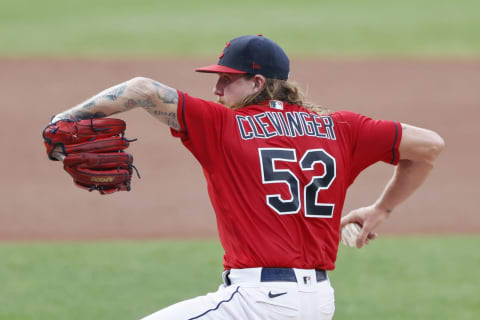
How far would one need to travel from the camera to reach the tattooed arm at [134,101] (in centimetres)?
322

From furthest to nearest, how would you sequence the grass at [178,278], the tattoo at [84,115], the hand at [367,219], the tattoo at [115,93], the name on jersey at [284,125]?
the grass at [178,278] < the hand at [367,219] < the name on jersey at [284,125] < the tattoo at [84,115] < the tattoo at [115,93]

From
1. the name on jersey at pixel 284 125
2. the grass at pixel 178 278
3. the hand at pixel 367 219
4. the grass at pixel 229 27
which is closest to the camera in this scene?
the name on jersey at pixel 284 125

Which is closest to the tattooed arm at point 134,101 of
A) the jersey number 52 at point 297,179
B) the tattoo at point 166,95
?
the tattoo at point 166,95

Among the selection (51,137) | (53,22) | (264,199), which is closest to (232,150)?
(264,199)

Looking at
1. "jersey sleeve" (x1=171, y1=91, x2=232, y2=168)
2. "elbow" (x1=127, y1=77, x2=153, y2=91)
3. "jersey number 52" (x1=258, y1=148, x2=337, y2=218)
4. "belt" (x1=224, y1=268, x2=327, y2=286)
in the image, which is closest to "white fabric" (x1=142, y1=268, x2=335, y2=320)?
"belt" (x1=224, y1=268, x2=327, y2=286)

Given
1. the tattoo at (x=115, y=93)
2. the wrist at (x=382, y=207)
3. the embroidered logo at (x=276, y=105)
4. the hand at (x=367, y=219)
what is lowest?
the hand at (x=367, y=219)

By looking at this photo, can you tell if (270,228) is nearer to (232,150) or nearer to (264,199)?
(264,199)

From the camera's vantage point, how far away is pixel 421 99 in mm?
13930

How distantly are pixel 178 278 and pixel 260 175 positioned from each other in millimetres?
4062

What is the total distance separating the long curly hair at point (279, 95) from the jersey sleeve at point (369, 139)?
16 cm

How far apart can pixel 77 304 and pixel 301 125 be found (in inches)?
145

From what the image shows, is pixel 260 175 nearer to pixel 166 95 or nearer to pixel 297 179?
pixel 297 179

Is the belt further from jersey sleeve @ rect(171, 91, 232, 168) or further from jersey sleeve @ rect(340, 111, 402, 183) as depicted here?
jersey sleeve @ rect(340, 111, 402, 183)

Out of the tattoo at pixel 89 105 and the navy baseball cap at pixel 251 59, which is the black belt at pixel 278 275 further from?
the tattoo at pixel 89 105
